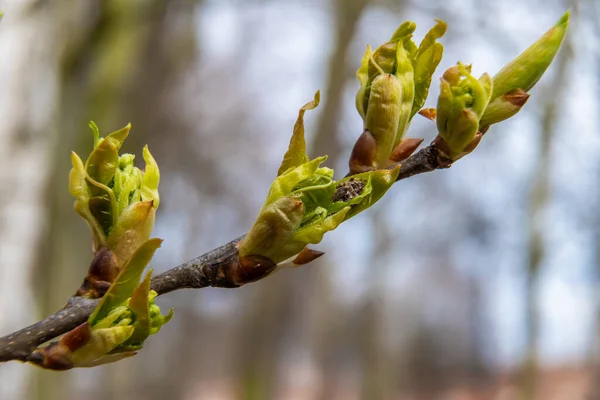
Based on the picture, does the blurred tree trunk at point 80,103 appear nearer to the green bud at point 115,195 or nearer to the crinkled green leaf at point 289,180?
the green bud at point 115,195

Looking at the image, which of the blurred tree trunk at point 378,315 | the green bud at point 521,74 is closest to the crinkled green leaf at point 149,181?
the green bud at point 521,74

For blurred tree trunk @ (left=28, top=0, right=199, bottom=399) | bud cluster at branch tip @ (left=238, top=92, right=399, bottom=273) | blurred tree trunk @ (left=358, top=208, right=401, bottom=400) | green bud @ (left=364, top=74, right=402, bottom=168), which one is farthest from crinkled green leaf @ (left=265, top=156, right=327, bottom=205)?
blurred tree trunk @ (left=358, top=208, right=401, bottom=400)

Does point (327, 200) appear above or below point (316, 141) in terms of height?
below

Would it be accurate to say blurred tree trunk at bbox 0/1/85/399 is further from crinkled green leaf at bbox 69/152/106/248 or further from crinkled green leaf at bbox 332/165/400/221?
crinkled green leaf at bbox 332/165/400/221

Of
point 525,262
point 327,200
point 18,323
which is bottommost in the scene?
point 327,200

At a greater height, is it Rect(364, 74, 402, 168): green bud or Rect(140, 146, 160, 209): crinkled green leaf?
Rect(364, 74, 402, 168): green bud

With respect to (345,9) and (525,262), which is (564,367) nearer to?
(525,262)

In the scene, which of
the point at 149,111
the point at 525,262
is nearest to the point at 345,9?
the point at 149,111
